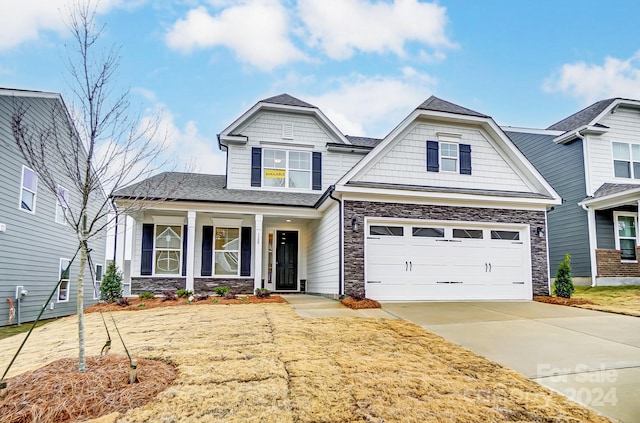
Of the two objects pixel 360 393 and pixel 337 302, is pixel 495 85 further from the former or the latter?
pixel 360 393

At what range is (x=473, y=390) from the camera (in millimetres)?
4320

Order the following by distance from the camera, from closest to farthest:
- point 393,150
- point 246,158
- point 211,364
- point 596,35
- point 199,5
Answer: point 211,364
point 393,150
point 199,5
point 246,158
point 596,35

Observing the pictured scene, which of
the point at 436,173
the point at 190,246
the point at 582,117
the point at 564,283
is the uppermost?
the point at 582,117

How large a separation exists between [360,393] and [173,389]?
6.23 ft

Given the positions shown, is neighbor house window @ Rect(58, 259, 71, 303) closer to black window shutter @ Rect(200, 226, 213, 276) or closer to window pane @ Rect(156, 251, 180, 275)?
window pane @ Rect(156, 251, 180, 275)

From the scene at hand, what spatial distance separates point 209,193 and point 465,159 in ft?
26.9

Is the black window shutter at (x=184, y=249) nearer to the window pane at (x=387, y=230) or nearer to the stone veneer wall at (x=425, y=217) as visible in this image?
the stone veneer wall at (x=425, y=217)

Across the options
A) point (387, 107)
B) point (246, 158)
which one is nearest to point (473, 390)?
point (246, 158)

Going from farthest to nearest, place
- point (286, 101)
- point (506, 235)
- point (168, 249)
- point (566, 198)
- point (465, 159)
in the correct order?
point (566, 198) → point (286, 101) → point (168, 249) → point (465, 159) → point (506, 235)

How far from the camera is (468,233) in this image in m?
11.7

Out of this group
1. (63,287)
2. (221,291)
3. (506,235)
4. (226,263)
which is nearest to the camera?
(506,235)

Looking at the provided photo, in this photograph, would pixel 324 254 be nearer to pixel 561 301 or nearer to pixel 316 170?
pixel 316 170

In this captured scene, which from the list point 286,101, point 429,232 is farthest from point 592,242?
point 286,101

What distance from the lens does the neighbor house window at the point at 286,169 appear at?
48.7ft
